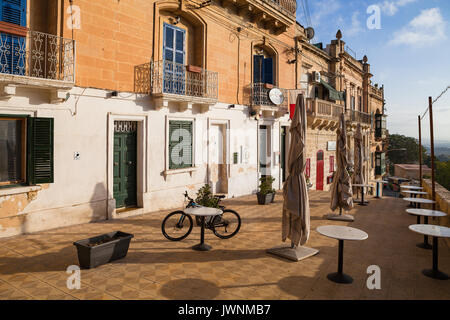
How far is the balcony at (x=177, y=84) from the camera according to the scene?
10398 mm

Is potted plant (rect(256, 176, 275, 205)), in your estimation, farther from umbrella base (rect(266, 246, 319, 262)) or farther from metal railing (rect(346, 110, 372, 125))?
metal railing (rect(346, 110, 372, 125))

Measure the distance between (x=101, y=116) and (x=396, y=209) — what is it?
1143 cm

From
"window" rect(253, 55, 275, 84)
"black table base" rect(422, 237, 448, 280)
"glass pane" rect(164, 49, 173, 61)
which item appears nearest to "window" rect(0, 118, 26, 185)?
"glass pane" rect(164, 49, 173, 61)

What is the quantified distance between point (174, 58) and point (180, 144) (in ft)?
10.9

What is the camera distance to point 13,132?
780 centimetres

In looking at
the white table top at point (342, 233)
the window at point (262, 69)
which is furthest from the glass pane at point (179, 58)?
the white table top at point (342, 233)

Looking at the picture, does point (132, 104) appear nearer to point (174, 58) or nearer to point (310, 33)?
point (174, 58)

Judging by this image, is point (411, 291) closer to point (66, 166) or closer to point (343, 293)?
point (343, 293)

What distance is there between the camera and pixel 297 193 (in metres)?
6.48

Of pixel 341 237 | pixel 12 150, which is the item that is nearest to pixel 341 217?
pixel 341 237

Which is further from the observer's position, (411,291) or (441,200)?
(441,200)

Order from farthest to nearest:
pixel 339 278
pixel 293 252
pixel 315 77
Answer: pixel 315 77 < pixel 293 252 < pixel 339 278

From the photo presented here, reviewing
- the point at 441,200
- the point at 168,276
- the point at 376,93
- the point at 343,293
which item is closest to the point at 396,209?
the point at 441,200

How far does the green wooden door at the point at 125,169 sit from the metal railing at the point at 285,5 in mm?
10370
